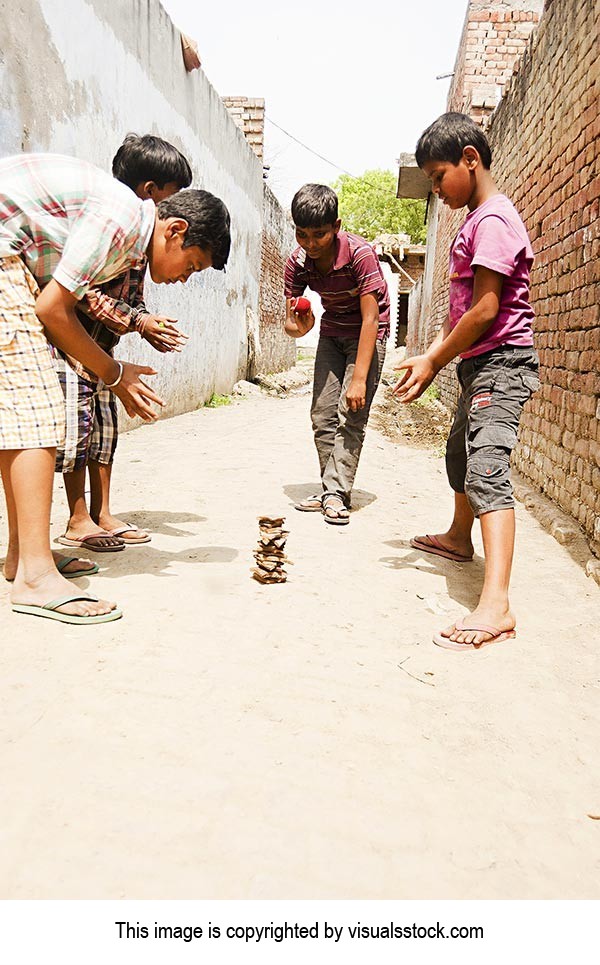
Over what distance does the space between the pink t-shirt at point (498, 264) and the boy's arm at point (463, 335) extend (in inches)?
2.1

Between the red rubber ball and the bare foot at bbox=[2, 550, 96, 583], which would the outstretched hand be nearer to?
the red rubber ball

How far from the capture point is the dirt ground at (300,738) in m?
1.27

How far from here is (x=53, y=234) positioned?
2141 mm

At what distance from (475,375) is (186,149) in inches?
255

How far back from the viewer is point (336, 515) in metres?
3.72

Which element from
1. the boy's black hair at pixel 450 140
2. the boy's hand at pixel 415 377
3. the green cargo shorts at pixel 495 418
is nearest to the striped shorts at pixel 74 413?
the boy's hand at pixel 415 377

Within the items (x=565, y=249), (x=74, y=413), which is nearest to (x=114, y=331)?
(x=74, y=413)

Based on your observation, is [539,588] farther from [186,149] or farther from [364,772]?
[186,149]

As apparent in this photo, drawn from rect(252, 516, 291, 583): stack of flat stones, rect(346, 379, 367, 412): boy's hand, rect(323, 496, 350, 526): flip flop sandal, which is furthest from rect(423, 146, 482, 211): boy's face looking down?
rect(323, 496, 350, 526): flip flop sandal

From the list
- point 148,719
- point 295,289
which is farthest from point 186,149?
point 148,719

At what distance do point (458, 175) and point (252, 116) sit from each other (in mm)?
11464

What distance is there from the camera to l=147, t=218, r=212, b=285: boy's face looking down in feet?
7.65

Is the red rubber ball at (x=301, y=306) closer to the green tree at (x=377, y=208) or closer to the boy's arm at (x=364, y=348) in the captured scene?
the boy's arm at (x=364, y=348)

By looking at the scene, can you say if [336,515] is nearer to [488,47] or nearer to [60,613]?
[60,613]
